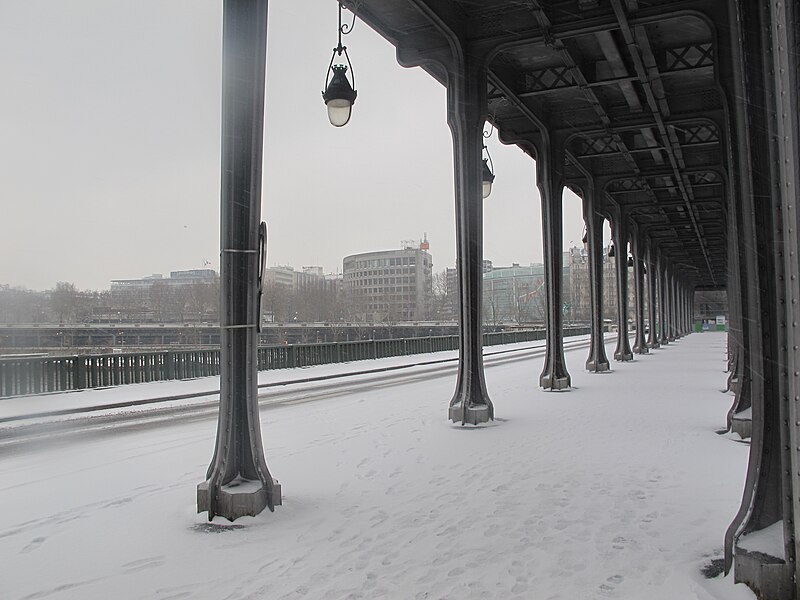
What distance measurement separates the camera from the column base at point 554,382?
1620 centimetres

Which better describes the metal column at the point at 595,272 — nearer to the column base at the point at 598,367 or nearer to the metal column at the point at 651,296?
the column base at the point at 598,367

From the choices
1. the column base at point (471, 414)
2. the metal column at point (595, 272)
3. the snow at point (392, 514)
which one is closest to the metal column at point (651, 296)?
the metal column at point (595, 272)

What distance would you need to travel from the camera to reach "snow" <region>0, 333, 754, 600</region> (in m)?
4.27

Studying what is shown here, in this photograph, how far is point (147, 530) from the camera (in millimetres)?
5367

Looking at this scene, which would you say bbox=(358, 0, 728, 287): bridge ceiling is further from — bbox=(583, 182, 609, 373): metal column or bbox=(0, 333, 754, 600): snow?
bbox=(0, 333, 754, 600): snow

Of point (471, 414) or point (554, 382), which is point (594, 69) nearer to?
point (554, 382)

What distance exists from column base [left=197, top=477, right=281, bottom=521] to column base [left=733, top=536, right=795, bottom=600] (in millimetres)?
3839

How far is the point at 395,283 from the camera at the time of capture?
343 ft

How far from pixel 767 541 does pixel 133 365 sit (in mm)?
16746

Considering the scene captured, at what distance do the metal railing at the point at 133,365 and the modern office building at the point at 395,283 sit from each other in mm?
72597

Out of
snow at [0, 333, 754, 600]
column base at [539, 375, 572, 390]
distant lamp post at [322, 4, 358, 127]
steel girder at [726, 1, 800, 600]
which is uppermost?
distant lamp post at [322, 4, 358, 127]

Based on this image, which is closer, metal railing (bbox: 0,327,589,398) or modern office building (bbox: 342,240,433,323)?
metal railing (bbox: 0,327,589,398)

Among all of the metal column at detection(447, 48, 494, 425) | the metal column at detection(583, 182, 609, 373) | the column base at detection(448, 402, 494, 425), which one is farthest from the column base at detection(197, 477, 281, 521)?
the metal column at detection(583, 182, 609, 373)

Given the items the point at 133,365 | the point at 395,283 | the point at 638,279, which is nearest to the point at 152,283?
the point at 133,365
